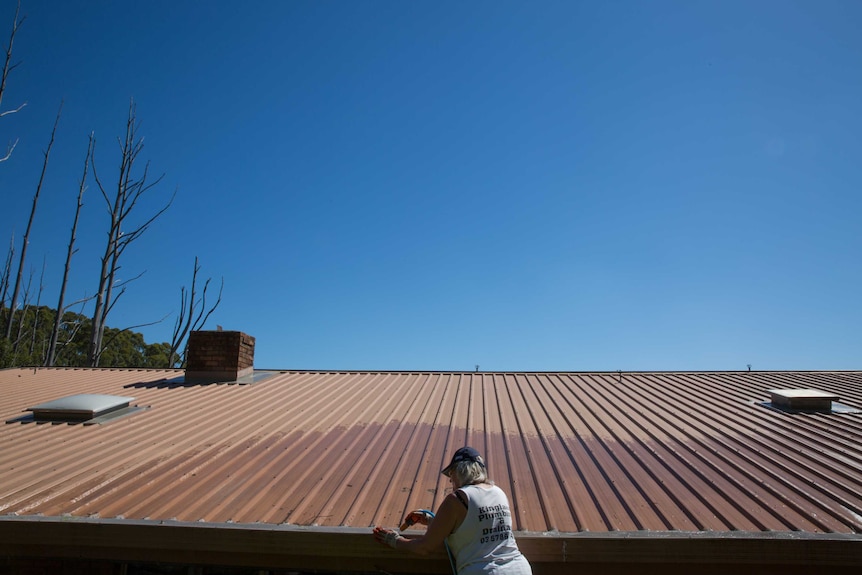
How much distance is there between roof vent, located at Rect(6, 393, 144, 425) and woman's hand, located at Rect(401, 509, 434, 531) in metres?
4.30

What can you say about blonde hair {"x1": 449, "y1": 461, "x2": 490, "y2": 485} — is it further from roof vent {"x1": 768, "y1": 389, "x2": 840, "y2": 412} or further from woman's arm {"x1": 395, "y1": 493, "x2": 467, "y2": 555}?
roof vent {"x1": 768, "y1": 389, "x2": 840, "y2": 412}

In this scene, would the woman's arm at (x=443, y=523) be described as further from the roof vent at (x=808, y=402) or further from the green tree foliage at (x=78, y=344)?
the green tree foliage at (x=78, y=344)

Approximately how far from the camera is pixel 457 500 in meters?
2.93

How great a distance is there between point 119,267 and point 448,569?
807 inches

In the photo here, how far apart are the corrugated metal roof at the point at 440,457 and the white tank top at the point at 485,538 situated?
1.67ft

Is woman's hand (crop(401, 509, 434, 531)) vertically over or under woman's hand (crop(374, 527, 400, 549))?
over

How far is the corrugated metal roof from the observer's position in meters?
3.58

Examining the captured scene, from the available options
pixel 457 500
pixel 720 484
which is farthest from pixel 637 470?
pixel 457 500

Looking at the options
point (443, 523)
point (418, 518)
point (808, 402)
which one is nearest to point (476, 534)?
point (443, 523)

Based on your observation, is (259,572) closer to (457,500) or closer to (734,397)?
(457,500)

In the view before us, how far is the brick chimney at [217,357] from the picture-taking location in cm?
816

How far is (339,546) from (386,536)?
377 mm

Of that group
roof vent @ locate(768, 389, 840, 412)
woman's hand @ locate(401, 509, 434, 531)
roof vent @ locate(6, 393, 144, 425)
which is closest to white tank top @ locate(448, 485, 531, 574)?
woman's hand @ locate(401, 509, 434, 531)

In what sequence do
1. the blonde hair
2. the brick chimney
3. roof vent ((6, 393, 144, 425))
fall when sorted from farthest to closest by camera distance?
the brick chimney
roof vent ((6, 393, 144, 425))
the blonde hair
